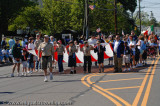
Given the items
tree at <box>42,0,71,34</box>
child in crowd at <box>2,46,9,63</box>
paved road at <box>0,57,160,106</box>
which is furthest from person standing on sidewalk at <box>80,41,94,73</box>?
tree at <box>42,0,71,34</box>

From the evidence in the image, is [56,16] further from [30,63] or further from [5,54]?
[30,63]


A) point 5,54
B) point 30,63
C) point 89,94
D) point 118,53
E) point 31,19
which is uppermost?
point 31,19

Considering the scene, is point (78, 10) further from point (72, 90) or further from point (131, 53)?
point (72, 90)

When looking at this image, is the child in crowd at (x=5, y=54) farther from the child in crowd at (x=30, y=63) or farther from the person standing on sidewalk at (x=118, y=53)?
the person standing on sidewalk at (x=118, y=53)

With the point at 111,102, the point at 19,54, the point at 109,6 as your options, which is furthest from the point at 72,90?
the point at 109,6

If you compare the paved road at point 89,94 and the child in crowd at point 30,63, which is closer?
the paved road at point 89,94

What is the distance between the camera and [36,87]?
35.5 feet

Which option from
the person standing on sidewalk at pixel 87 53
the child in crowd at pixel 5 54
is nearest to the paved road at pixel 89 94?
the person standing on sidewalk at pixel 87 53

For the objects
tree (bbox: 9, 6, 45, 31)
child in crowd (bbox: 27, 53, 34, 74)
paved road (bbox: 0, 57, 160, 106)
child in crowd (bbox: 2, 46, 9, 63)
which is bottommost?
paved road (bbox: 0, 57, 160, 106)

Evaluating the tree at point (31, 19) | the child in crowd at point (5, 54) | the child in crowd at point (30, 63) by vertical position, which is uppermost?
the tree at point (31, 19)

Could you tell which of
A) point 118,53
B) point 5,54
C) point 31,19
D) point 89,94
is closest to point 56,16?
point 31,19

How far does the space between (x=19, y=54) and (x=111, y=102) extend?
7.88 m

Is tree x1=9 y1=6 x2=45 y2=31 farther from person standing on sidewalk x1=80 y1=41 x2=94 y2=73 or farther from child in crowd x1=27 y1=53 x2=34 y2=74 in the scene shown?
person standing on sidewalk x1=80 y1=41 x2=94 y2=73

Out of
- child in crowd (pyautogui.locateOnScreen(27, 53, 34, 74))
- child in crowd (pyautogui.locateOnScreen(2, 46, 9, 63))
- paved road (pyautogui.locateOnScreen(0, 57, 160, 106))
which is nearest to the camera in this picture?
paved road (pyautogui.locateOnScreen(0, 57, 160, 106))
